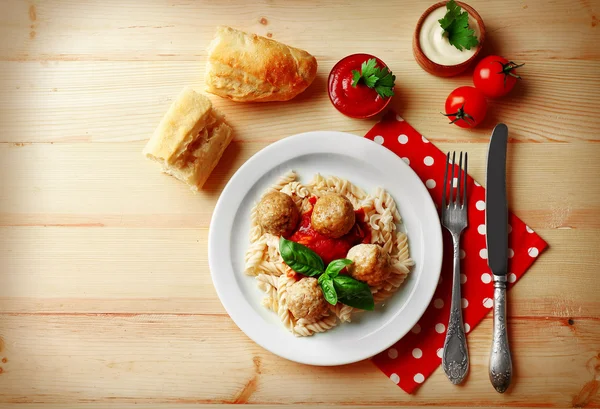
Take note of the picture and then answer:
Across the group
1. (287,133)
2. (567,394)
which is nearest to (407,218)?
(287,133)

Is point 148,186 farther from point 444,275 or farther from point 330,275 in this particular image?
point 444,275

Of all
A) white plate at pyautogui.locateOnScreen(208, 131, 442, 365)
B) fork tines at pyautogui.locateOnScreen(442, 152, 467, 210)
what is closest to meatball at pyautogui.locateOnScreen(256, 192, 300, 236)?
white plate at pyautogui.locateOnScreen(208, 131, 442, 365)

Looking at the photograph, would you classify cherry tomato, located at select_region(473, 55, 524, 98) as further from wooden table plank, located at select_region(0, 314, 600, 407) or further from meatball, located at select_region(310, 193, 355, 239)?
wooden table plank, located at select_region(0, 314, 600, 407)

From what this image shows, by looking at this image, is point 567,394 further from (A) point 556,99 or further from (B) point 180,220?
(B) point 180,220

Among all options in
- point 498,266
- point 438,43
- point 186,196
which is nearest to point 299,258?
point 186,196

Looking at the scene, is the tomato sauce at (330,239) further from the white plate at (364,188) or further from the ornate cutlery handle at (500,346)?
→ the ornate cutlery handle at (500,346)
